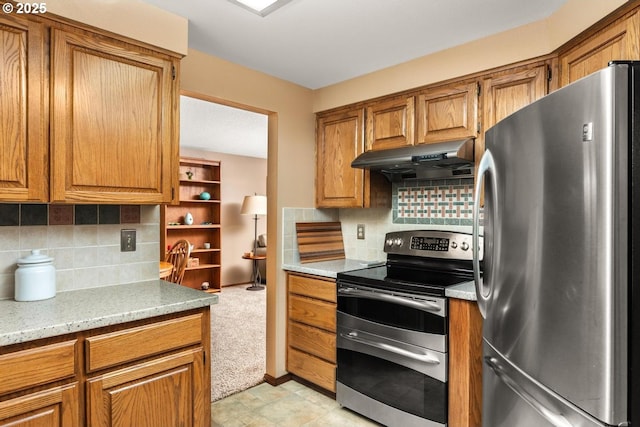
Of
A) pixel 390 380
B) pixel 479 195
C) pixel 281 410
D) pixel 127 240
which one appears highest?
pixel 479 195

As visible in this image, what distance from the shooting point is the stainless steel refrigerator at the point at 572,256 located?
0.91 meters

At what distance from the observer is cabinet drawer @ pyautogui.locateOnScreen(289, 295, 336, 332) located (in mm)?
2588

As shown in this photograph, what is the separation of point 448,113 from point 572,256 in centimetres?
155

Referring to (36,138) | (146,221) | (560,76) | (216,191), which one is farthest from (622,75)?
(216,191)

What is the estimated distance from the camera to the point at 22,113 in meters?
1.53

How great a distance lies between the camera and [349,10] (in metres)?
1.91

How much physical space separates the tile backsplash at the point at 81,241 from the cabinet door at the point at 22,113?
30 centimetres

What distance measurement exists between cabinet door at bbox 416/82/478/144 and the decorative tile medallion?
0.39 m

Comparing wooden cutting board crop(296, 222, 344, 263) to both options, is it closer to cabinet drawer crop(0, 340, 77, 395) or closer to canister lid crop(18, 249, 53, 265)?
canister lid crop(18, 249, 53, 265)

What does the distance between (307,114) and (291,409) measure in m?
2.20

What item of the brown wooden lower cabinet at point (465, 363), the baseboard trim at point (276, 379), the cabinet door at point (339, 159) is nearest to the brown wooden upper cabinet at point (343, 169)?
the cabinet door at point (339, 159)

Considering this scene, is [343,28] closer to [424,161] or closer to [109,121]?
[424,161]

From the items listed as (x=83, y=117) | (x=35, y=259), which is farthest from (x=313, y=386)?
(x=83, y=117)

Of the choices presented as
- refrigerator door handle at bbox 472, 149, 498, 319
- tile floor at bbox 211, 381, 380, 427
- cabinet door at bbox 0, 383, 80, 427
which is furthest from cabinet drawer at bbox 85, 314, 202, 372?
refrigerator door handle at bbox 472, 149, 498, 319
